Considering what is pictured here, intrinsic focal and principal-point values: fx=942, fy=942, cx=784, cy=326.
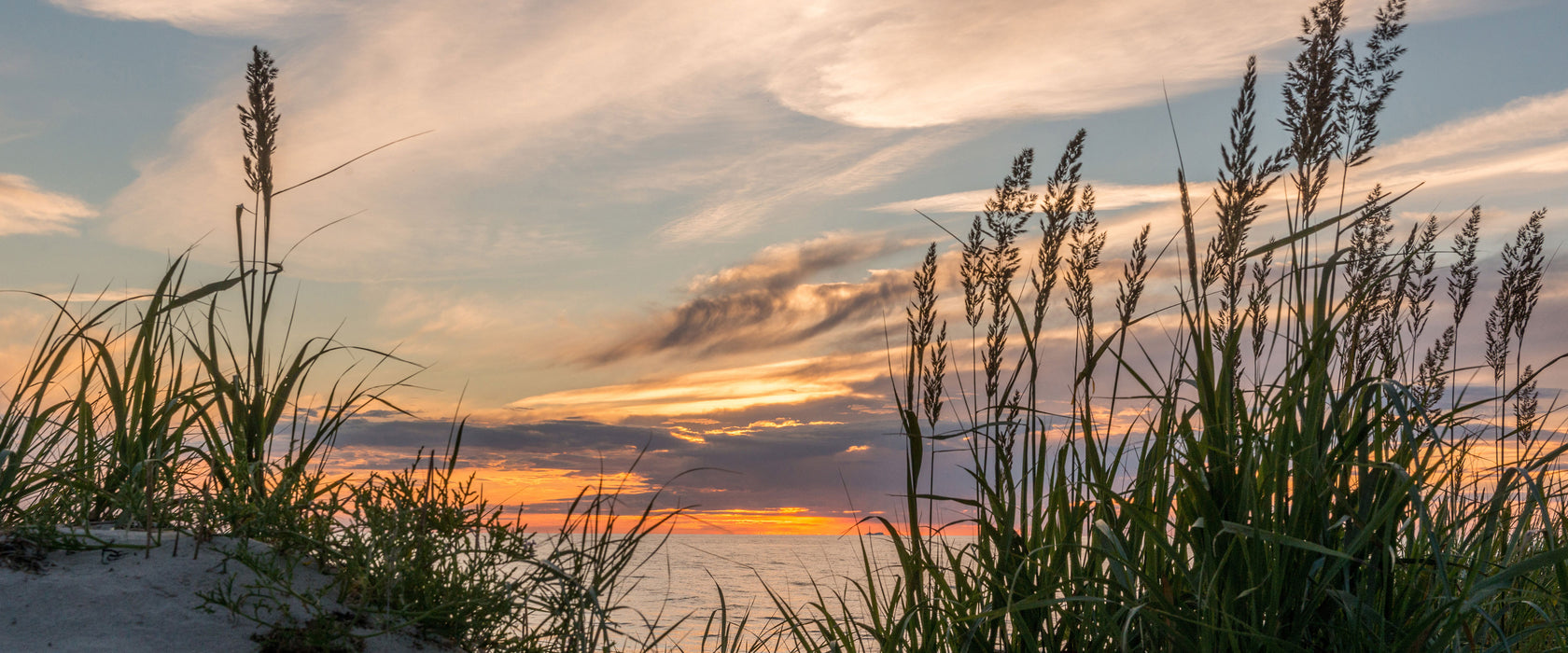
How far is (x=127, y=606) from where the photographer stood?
8.37 ft

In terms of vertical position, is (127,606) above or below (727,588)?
above

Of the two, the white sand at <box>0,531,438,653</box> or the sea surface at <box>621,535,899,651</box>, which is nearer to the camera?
the white sand at <box>0,531,438,653</box>

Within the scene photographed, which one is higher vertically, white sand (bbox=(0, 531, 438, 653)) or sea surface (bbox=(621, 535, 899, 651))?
white sand (bbox=(0, 531, 438, 653))

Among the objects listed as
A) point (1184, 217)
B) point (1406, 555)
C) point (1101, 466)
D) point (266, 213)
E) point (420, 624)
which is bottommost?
point (420, 624)

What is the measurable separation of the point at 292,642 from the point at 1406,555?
294 centimetres

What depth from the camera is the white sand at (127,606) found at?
2438 mm

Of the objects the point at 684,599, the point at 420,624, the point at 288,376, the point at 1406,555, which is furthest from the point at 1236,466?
the point at 684,599

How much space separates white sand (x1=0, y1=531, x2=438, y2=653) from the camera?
8.00 ft

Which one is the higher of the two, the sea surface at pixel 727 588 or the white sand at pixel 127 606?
the white sand at pixel 127 606

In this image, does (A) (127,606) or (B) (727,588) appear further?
(B) (727,588)

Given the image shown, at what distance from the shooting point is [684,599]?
15578mm

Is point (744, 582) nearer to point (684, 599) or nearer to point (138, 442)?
point (684, 599)

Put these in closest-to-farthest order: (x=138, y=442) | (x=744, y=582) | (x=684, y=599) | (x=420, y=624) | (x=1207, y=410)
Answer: (x=1207, y=410), (x=420, y=624), (x=138, y=442), (x=684, y=599), (x=744, y=582)

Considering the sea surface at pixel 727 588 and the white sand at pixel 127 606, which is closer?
the white sand at pixel 127 606
